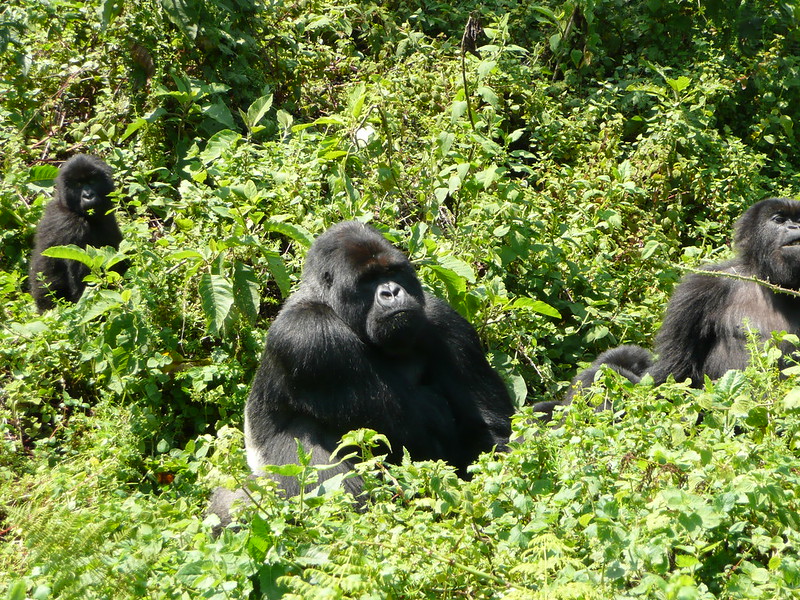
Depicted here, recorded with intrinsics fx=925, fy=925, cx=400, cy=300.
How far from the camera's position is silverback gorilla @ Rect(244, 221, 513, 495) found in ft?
12.4

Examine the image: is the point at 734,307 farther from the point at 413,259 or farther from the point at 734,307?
the point at 413,259

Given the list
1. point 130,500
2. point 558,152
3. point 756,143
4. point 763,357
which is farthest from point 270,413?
point 756,143

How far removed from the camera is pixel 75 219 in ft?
21.6

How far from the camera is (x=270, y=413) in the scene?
3994mm

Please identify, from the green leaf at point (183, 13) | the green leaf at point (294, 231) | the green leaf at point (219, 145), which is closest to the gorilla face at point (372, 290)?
the green leaf at point (294, 231)

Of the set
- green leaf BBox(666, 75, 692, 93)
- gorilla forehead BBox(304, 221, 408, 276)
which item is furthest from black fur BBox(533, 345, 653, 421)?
green leaf BBox(666, 75, 692, 93)

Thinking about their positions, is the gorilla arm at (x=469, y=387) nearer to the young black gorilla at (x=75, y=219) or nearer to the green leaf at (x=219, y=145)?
the green leaf at (x=219, y=145)

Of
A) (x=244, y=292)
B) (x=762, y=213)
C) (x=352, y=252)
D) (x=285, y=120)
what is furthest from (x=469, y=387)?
(x=285, y=120)

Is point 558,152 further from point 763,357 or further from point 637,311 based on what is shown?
point 763,357

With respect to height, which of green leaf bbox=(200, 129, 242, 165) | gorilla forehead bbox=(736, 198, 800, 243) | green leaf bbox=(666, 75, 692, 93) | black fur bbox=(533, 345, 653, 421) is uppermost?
green leaf bbox=(666, 75, 692, 93)

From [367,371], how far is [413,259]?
1.08 metres

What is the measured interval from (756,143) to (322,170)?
353cm

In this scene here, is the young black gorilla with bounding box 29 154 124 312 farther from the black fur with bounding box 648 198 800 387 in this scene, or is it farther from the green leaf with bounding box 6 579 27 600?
the green leaf with bounding box 6 579 27 600

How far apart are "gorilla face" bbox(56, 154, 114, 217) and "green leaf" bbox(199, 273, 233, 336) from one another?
7.49 ft
